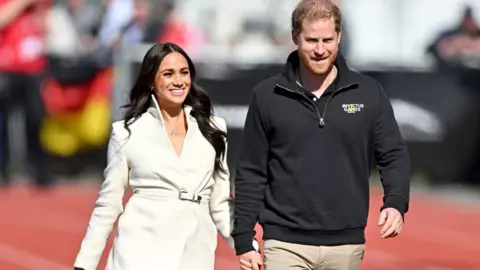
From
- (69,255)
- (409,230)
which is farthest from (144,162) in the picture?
(409,230)

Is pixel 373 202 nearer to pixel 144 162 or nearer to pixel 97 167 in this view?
pixel 97 167

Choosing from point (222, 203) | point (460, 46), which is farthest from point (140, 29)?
point (222, 203)

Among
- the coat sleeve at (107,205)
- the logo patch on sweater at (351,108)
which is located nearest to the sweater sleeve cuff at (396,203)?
the logo patch on sweater at (351,108)

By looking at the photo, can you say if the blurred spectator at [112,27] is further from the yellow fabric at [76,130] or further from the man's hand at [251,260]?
the man's hand at [251,260]

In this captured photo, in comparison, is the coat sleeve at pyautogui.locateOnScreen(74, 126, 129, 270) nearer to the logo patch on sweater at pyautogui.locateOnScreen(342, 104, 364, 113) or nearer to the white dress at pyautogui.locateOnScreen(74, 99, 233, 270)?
the white dress at pyautogui.locateOnScreen(74, 99, 233, 270)

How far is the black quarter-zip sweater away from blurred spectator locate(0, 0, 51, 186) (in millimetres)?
11467

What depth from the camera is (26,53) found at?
1738 centimetres

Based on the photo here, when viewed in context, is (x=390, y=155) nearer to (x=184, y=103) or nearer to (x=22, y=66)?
(x=184, y=103)

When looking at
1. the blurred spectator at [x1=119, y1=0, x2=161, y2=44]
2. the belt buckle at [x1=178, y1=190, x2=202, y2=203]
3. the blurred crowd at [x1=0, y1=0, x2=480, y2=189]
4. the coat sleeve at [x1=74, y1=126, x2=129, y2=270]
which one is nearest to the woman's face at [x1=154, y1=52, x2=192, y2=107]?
the coat sleeve at [x1=74, y1=126, x2=129, y2=270]

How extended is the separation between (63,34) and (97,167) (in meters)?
2.27

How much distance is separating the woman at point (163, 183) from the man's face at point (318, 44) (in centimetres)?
66

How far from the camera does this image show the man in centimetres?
565

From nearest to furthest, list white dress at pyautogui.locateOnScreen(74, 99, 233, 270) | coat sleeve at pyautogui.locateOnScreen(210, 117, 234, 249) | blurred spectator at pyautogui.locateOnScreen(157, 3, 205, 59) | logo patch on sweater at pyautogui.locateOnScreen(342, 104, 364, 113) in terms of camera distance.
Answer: logo patch on sweater at pyautogui.locateOnScreen(342, 104, 364, 113) → white dress at pyautogui.locateOnScreen(74, 99, 233, 270) → coat sleeve at pyautogui.locateOnScreen(210, 117, 234, 249) → blurred spectator at pyautogui.locateOnScreen(157, 3, 205, 59)

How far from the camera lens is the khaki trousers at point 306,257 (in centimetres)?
572
